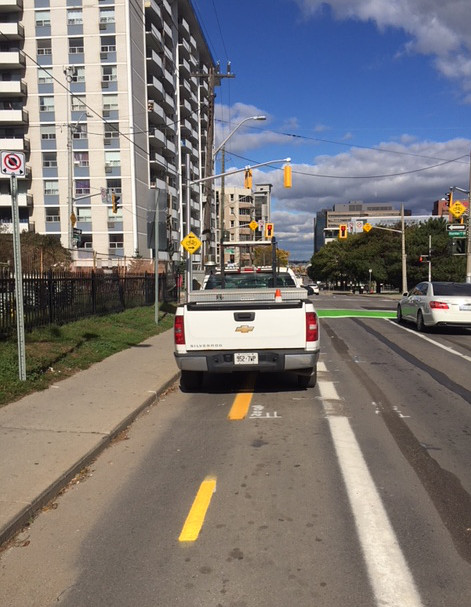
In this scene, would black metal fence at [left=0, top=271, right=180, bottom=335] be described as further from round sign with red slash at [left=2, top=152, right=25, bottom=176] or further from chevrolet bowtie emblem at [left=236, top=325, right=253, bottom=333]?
chevrolet bowtie emblem at [left=236, top=325, right=253, bottom=333]

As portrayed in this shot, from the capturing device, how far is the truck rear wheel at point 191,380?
26.0ft

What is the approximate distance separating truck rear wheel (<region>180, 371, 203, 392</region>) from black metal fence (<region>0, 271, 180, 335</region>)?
4.42 meters

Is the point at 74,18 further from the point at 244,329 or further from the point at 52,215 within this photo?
the point at 244,329

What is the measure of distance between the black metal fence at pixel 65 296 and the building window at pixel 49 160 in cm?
3973

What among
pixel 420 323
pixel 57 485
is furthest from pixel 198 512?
pixel 420 323

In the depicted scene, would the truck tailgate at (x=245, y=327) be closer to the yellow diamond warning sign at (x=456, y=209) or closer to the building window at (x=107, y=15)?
the yellow diamond warning sign at (x=456, y=209)

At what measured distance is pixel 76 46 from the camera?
52.6 meters

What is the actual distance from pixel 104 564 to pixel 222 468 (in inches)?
67.2

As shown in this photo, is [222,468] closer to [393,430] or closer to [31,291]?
[393,430]

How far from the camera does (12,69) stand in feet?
175

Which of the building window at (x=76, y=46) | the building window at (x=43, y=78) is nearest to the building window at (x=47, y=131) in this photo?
the building window at (x=43, y=78)

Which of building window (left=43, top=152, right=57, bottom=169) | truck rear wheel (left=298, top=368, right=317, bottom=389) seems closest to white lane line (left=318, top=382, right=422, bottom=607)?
truck rear wheel (left=298, top=368, right=317, bottom=389)

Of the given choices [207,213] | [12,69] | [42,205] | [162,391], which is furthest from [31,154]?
[162,391]

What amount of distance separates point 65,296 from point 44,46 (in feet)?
164
